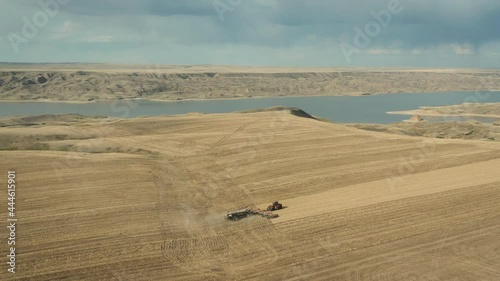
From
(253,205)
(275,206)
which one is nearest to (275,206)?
(275,206)

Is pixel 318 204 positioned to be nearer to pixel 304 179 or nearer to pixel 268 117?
pixel 304 179

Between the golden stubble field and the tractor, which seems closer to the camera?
the golden stubble field

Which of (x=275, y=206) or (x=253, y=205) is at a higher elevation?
(x=275, y=206)

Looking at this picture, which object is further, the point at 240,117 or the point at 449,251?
the point at 240,117

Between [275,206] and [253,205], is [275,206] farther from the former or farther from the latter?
[253,205]

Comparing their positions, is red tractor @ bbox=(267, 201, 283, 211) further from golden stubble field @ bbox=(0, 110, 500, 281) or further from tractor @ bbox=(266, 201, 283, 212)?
golden stubble field @ bbox=(0, 110, 500, 281)

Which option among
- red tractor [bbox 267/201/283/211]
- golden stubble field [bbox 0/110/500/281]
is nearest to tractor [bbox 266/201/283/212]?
red tractor [bbox 267/201/283/211]

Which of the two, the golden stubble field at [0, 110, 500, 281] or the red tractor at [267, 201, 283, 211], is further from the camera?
the red tractor at [267, 201, 283, 211]

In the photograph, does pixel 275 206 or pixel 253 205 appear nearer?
pixel 275 206

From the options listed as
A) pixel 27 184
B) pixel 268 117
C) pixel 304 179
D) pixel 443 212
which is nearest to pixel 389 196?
pixel 443 212
